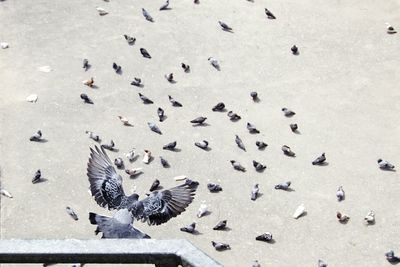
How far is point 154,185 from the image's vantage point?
8555 millimetres

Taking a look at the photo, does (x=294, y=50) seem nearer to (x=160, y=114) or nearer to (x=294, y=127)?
(x=294, y=127)

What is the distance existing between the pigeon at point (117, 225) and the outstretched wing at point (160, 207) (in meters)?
0.08

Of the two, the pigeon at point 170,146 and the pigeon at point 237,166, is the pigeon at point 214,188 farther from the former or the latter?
the pigeon at point 170,146

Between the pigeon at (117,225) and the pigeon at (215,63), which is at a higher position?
the pigeon at (117,225)

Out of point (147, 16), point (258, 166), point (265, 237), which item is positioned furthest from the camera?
point (147, 16)

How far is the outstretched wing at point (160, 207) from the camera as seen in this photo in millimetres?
7387

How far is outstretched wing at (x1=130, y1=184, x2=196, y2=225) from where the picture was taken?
7387 millimetres

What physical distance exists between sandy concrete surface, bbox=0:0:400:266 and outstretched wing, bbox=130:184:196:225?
1.92 ft

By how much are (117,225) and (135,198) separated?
0.44 meters

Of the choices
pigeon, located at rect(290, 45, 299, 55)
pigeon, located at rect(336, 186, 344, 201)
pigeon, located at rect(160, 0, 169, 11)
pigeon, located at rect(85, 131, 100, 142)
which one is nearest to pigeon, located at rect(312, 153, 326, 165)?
pigeon, located at rect(336, 186, 344, 201)

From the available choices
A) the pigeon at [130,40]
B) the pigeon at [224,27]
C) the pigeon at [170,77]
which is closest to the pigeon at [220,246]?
the pigeon at [170,77]

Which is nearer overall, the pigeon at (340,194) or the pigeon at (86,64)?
the pigeon at (340,194)

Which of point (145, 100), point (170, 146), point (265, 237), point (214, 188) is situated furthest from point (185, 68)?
point (265, 237)

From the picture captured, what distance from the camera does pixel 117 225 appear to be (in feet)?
23.8
